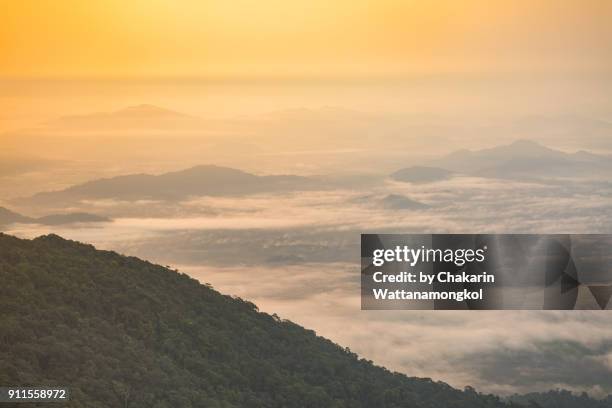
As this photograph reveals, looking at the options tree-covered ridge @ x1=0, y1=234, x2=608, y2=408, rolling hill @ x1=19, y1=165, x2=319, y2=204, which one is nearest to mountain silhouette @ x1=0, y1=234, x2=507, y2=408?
tree-covered ridge @ x1=0, y1=234, x2=608, y2=408

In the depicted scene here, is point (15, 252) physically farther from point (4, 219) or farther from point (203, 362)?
point (4, 219)

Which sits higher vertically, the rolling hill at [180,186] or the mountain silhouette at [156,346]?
the rolling hill at [180,186]

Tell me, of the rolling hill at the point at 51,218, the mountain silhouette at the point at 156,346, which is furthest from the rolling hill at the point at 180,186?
the mountain silhouette at the point at 156,346

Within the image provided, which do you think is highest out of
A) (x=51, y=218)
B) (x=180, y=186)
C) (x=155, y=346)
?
(x=180, y=186)

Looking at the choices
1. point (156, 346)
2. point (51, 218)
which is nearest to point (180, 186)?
point (51, 218)

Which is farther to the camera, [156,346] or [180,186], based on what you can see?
[180,186]

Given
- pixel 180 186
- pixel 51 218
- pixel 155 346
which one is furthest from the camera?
pixel 180 186

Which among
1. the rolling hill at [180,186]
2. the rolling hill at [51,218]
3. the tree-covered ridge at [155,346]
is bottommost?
the tree-covered ridge at [155,346]

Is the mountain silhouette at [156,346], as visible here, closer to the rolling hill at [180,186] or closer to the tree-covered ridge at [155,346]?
the tree-covered ridge at [155,346]

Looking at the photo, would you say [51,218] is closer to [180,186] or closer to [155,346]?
[180,186]
